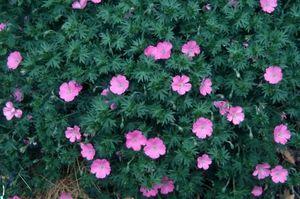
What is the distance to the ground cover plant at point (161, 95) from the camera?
10.3 ft

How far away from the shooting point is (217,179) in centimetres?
338

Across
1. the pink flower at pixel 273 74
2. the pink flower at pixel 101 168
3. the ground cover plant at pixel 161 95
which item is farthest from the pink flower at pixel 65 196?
the pink flower at pixel 273 74

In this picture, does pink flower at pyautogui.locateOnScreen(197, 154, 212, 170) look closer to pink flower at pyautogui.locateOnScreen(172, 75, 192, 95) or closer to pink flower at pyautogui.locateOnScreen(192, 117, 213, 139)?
pink flower at pyautogui.locateOnScreen(192, 117, 213, 139)

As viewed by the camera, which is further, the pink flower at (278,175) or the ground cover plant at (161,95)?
the pink flower at (278,175)

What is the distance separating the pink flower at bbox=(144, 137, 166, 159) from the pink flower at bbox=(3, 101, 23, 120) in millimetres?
785

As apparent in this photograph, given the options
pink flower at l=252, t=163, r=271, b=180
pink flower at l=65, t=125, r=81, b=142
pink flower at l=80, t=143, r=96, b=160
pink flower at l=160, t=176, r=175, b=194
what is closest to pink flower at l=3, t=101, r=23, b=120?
pink flower at l=65, t=125, r=81, b=142

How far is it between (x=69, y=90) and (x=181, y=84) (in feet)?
2.01

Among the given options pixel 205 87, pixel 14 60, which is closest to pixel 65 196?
pixel 14 60

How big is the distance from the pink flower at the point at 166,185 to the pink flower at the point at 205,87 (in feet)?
1.65

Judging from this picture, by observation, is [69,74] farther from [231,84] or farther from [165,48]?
[231,84]

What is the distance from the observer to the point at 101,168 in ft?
10.6

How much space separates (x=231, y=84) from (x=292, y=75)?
0.35 meters

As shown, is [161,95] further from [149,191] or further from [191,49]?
[149,191]

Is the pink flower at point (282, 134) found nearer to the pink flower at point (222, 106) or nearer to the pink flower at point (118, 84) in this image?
the pink flower at point (222, 106)
